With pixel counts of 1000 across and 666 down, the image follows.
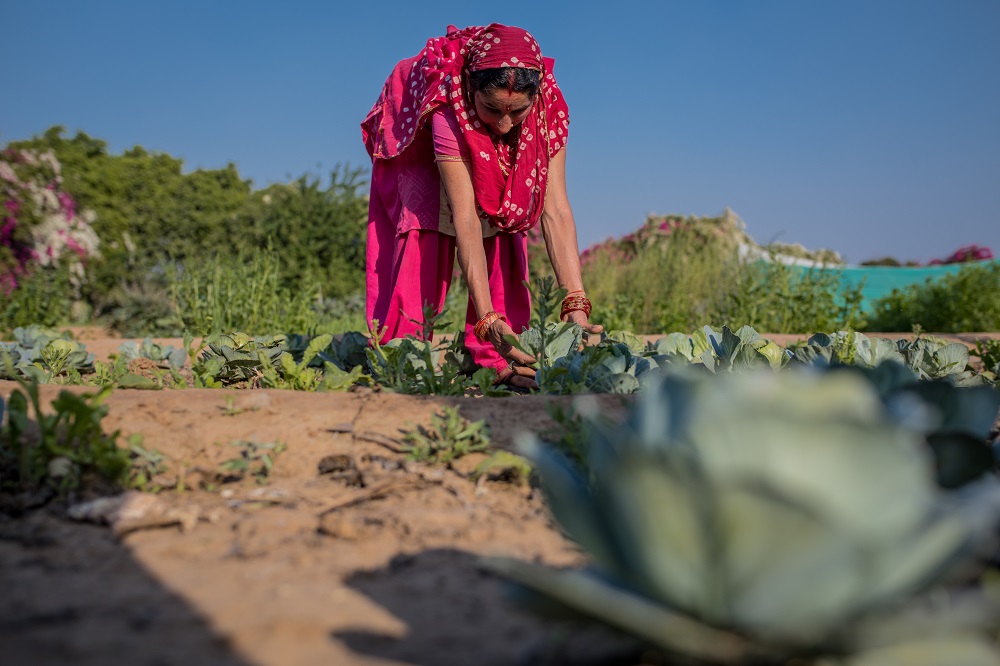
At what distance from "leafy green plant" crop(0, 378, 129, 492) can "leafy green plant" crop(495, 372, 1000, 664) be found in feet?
4.19

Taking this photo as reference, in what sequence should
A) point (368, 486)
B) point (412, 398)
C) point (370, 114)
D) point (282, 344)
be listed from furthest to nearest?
point (370, 114) < point (282, 344) < point (412, 398) < point (368, 486)

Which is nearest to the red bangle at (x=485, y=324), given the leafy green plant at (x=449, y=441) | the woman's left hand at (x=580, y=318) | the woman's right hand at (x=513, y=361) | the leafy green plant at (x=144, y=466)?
the woman's right hand at (x=513, y=361)

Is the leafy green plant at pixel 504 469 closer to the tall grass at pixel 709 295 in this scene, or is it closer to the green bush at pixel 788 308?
the tall grass at pixel 709 295

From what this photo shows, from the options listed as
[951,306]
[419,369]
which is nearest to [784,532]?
[419,369]

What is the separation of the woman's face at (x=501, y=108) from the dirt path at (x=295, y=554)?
57.6 inches

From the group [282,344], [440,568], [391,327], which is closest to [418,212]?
[391,327]

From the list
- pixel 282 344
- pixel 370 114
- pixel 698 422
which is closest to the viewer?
pixel 698 422

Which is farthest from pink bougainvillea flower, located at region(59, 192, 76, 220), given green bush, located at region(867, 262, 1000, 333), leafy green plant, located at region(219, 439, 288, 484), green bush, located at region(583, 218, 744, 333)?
green bush, located at region(867, 262, 1000, 333)

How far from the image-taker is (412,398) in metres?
2.22

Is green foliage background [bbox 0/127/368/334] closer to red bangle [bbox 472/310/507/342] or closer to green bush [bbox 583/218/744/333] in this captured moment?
green bush [bbox 583/218/744/333]

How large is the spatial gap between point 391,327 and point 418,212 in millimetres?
574

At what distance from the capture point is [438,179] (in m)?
3.78

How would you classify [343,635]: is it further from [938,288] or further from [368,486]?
[938,288]

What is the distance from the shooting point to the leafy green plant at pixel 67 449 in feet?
5.71
